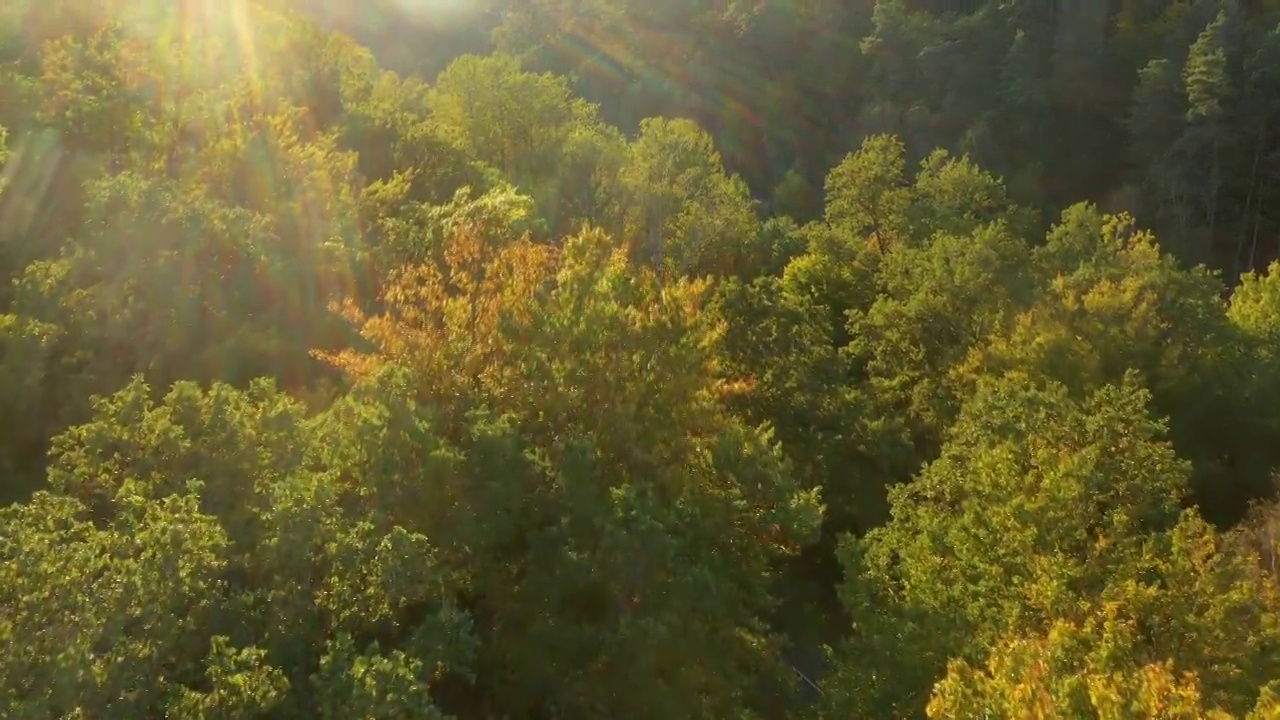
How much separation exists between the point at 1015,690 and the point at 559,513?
27.4 ft

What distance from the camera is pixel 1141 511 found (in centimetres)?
1936

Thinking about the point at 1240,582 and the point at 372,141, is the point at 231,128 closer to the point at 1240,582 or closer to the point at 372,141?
the point at 372,141

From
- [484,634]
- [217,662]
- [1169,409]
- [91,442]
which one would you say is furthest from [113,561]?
[1169,409]

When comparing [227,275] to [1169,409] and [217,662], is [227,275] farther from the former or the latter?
[1169,409]

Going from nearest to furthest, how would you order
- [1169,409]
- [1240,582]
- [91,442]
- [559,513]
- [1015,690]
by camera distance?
[1015,690] < [91,442] < [1240,582] < [559,513] < [1169,409]

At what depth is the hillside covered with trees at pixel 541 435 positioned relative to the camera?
46.5 ft

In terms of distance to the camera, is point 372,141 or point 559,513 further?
point 372,141

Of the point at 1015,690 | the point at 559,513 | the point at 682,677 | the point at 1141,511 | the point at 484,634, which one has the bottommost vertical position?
the point at 484,634

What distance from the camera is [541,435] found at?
62.4 feet

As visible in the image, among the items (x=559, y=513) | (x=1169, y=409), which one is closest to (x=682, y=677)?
(x=559, y=513)

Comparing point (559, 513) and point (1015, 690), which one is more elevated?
point (1015, 690)

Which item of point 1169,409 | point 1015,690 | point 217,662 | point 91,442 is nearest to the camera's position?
point 217,662

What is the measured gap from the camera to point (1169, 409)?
33469 millimetres

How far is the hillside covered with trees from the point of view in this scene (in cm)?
1417
